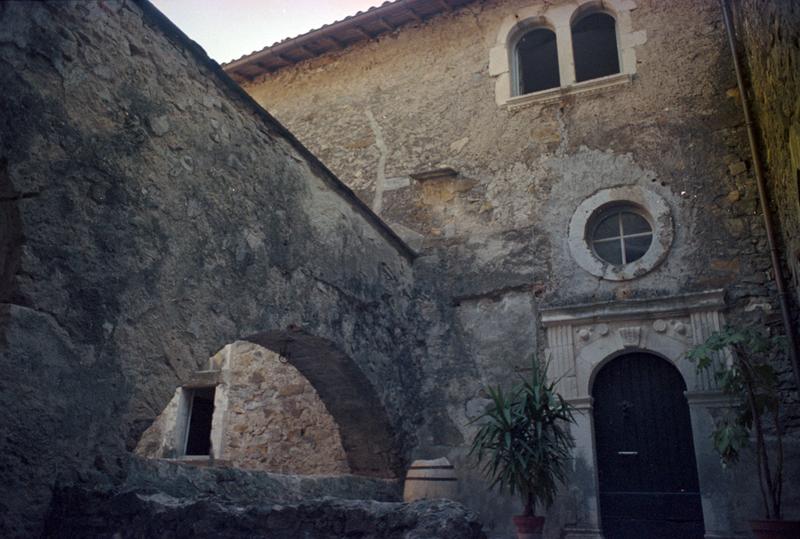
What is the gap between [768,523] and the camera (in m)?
4.52

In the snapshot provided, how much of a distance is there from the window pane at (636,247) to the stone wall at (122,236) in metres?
2.98

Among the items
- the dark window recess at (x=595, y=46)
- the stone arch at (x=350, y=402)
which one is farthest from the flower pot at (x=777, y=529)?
the dark window recess at (x=595, y=46)

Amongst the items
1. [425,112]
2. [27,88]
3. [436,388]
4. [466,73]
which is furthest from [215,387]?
[27,88]

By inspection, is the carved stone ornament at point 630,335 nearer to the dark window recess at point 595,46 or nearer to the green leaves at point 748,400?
the green leaves at point 748,400

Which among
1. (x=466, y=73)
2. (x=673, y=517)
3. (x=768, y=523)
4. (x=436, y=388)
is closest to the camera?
(x=768, y=523)

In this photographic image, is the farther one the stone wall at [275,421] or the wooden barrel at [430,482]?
the stone wall at [275,421]

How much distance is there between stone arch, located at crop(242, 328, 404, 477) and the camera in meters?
5.62

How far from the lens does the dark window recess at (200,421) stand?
27.0ft

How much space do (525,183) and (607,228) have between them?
3.20 feet

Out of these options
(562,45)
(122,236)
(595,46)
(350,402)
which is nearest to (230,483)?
(122,236)

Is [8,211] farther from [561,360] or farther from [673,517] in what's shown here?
[673,517]

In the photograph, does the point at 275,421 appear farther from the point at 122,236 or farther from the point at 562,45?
the point at 562,45

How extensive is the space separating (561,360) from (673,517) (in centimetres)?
163

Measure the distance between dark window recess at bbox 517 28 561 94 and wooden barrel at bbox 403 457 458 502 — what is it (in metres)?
4.46
